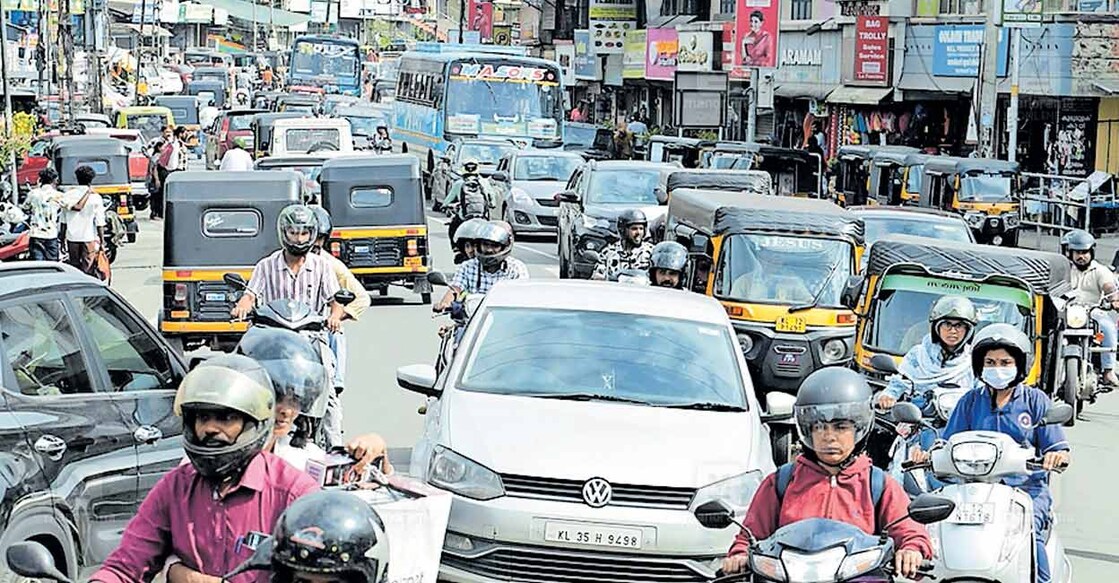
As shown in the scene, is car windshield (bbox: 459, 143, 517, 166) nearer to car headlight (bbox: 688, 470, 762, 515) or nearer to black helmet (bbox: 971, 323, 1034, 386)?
car headlight (bbox: 688, 470, 762, 515)

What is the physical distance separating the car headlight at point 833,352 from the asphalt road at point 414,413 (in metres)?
1.97

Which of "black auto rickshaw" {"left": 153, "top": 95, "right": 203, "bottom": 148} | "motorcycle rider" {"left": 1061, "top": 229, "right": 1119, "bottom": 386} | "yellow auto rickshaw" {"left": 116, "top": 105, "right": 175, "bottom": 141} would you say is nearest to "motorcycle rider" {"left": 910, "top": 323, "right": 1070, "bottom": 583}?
"motorcycle rider" {"left": 1061, "top": 229, "right": 1119, "bottom": 386}

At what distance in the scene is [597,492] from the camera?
8.12 metres

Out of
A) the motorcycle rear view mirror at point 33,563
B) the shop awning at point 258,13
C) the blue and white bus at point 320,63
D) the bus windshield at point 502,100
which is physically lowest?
the motorcycle rear view mirror at point 33,563

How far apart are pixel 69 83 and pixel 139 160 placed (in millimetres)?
8065

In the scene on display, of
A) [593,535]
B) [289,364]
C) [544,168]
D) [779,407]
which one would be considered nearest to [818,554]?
[289,364]

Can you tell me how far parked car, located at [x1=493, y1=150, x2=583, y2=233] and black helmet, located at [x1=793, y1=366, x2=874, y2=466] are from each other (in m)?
25.4

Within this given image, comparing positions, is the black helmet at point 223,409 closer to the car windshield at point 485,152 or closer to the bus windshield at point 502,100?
the car windshield at point 485,152

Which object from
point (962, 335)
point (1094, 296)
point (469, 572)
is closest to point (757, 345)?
point (1094, 296)

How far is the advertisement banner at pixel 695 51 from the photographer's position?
2420 inches

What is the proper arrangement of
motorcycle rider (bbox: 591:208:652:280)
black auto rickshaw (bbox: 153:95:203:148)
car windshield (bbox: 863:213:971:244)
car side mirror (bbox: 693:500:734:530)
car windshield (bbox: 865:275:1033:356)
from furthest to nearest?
black auto rickshaw (bbox: 153:95:203:148), car windshield (bbox: 863:213:971:244), motorcycle rider (bbox: 591:208:652:280), car windshield (bbox: 865:275:1033:356), car side mirror (bbox: 693:500:734:530)

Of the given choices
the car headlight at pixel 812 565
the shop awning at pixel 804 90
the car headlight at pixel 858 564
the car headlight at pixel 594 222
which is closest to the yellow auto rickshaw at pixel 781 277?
the car headlight at pixel 594 222

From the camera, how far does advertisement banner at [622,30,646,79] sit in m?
66.4

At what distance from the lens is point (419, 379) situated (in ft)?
30.5
